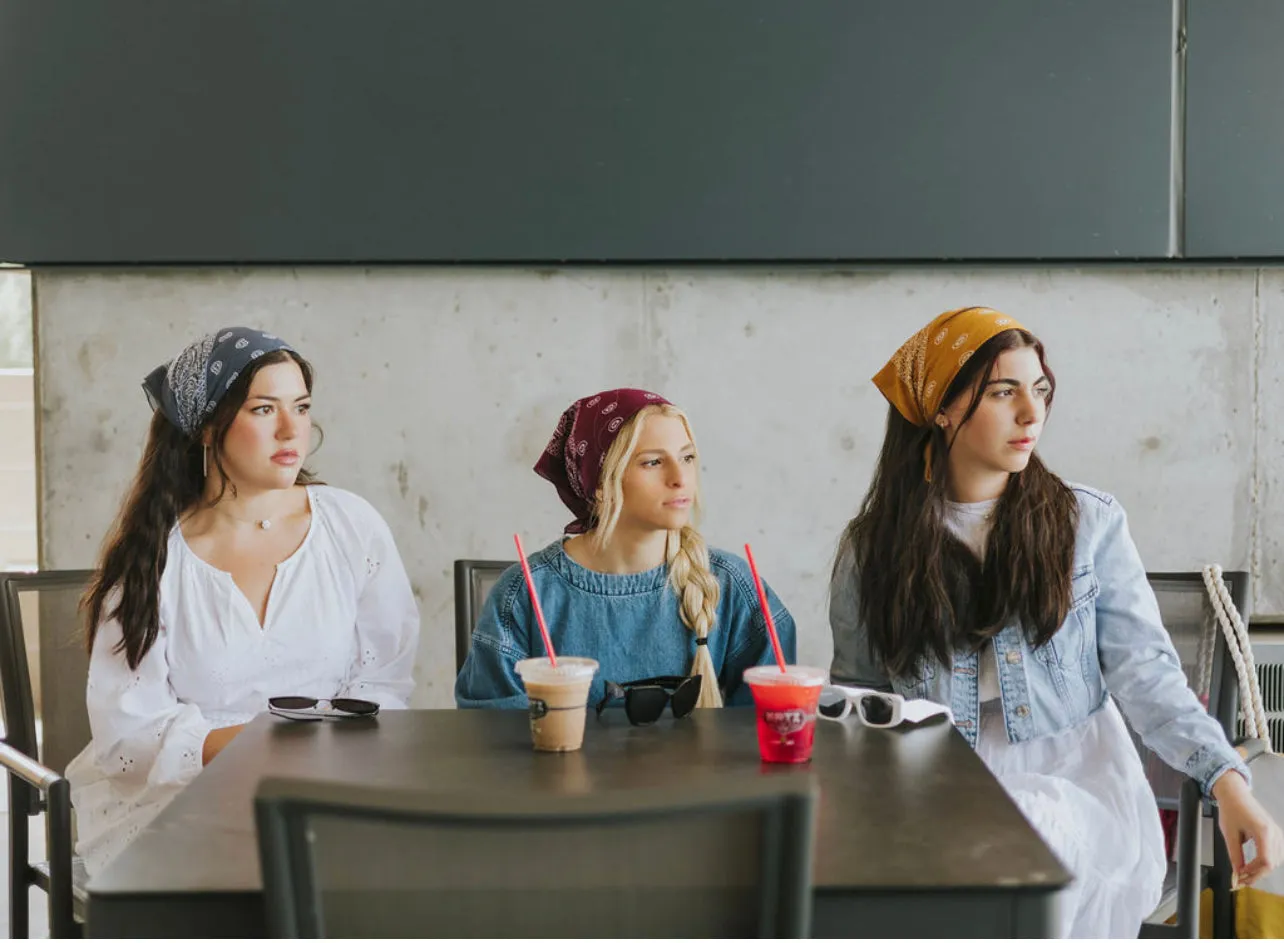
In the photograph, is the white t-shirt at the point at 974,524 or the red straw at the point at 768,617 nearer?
the red straw at the point at 768,617

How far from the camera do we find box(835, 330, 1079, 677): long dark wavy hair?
6.68 ft

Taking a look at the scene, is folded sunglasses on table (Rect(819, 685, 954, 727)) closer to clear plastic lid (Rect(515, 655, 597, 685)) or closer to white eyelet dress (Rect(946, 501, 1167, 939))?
white eyelet dress (Rect(946, 501, 1167, 939))

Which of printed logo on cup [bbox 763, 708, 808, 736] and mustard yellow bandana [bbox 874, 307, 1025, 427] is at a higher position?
mustard yellow bandana [bbox 874, 307, 1025, 427]

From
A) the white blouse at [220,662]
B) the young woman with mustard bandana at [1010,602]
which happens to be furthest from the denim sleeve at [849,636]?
the white blouse at [220,662]

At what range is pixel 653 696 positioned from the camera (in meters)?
1.73

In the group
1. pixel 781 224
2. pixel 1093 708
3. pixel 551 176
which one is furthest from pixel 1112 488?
pixel 551 176

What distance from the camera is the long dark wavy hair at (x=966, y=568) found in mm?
2035

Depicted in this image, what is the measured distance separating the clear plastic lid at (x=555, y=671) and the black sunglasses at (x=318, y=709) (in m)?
0.32

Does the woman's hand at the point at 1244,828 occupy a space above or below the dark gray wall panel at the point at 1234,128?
below

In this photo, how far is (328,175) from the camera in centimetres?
322

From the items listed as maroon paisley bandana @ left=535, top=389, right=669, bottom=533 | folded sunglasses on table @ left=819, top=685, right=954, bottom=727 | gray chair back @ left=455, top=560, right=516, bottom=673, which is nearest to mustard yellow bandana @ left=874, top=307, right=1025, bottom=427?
maroon paisley bandana @ left=535, top=389, right=669, bottom=533

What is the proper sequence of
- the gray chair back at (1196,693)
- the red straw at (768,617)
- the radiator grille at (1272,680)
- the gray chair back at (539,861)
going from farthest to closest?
the radiator grille at (1272,680), the gray chair back at (1196,693), the red straw at (768,617), the gray chair back at (539,861)

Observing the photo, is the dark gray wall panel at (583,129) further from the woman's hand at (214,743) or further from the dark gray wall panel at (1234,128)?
the woman's hand at (214,743)

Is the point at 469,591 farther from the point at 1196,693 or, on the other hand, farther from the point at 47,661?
the point at 1196,693
